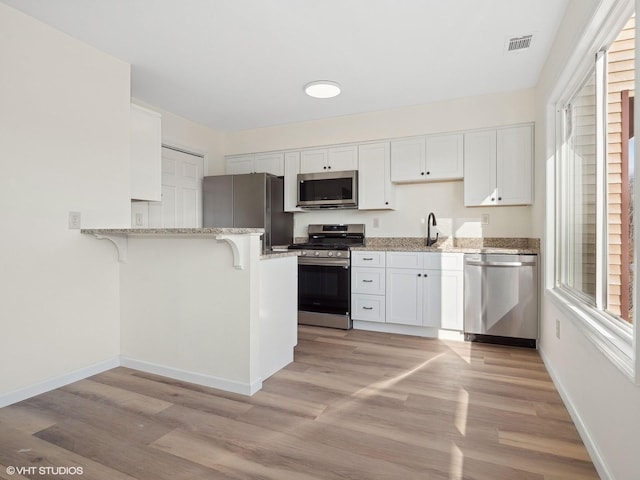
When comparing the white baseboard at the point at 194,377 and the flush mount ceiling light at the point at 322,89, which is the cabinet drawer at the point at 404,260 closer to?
the flush mount ceiling light at the point at 322,89

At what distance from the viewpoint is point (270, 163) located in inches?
179

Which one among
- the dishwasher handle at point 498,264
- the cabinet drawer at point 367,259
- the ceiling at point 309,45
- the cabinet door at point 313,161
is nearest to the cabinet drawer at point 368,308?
the cabinet drawer at point 367,259

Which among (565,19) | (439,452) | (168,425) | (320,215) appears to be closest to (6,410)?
(168,425)

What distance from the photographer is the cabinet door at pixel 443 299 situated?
11.0 ft

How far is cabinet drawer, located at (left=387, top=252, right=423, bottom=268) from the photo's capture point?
351 cm

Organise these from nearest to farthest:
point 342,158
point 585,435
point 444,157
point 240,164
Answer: point 585,435, point 444,157, point 342,158, point 240,164

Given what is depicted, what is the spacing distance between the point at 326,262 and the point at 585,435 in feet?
8.39

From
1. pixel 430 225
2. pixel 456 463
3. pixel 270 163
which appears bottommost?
pixel 456 463

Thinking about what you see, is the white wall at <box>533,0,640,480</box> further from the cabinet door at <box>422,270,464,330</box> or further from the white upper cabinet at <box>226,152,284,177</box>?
the white upper cabinet at <box>226,152,284,177</box>

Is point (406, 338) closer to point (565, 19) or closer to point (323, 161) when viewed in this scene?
point (323, 161)

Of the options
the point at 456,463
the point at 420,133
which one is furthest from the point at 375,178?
the point at 456,463

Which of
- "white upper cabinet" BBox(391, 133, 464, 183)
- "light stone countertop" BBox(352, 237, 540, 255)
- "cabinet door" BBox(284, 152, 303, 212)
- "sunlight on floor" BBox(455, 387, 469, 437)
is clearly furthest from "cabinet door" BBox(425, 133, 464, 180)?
"sunlight on floor" BBox(455, 387, 469, 437)

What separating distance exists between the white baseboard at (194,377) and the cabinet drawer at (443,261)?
6.55 feet

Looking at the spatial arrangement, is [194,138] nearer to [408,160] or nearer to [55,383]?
[408,160]
